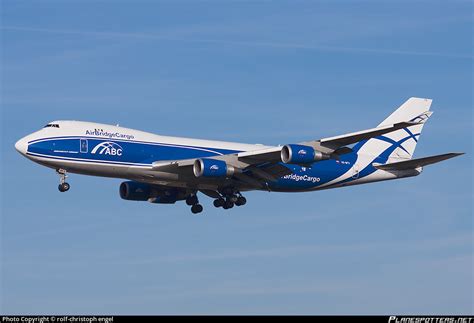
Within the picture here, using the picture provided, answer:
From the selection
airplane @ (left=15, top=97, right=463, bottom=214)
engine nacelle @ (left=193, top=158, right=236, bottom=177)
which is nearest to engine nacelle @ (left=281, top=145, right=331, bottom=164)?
airplane @ (left=15, top=97, right=463, bottom=214)

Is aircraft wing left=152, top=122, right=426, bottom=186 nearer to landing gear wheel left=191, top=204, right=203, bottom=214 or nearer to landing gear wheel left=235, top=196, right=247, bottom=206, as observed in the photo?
landing gear wheel left=235, top=196, right=247, bottom=206

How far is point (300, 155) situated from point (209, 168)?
544 cm

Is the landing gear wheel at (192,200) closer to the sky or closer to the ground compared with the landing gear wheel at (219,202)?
closer to the sky

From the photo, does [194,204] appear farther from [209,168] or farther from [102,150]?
[102,150]

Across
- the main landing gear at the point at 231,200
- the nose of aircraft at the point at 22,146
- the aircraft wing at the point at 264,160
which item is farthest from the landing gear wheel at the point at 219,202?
the nose of aircraft at the point at 22,146

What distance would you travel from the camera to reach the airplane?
6406 centimetres

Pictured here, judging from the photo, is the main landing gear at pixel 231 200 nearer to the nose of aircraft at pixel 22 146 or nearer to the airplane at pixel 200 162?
the airplane at pixel 200 162

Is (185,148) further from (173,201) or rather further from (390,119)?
(390,119)

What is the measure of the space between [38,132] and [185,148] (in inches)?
353

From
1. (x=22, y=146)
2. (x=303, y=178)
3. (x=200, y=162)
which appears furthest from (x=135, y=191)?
(x=303, y=178)

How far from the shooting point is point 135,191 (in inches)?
2820

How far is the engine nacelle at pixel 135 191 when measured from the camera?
71.6 m

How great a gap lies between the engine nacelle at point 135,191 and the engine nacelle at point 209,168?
25.3 ft

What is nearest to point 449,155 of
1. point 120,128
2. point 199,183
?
point 199,183
